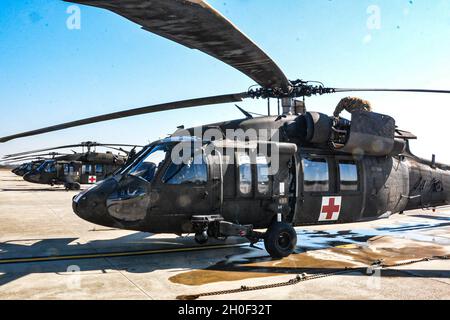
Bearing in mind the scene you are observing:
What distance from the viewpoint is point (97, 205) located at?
711 cm

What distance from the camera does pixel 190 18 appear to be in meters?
4.65

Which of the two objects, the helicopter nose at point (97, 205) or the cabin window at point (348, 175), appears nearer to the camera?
the helicopter nose at point (97, 205)

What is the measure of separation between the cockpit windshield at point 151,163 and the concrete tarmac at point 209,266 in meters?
1.62

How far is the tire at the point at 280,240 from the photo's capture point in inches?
297

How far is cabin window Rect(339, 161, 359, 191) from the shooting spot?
29.1 ft

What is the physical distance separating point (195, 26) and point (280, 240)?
182 inches

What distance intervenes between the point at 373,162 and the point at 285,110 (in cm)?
250

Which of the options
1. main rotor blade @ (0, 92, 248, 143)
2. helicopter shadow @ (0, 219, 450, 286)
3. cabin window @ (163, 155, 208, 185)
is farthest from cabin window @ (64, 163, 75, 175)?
cabin window @ (163, 155, 208, 185)

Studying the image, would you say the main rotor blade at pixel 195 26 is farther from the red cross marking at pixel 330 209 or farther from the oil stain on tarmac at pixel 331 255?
the red cross marking at pixel 330 209

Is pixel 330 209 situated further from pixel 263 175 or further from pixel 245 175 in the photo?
pixel 245 175

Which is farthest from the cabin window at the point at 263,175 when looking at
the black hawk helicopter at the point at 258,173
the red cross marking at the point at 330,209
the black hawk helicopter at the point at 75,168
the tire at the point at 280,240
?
the black hawk helicopter at the point at 75,168

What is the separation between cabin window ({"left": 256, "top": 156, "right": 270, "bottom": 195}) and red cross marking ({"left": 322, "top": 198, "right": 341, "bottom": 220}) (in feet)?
5.21
